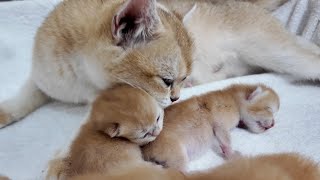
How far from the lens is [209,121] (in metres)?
1.60

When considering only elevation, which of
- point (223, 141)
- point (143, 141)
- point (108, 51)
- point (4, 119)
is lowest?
point (4, 119)

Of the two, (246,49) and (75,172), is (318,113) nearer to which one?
(246,49)

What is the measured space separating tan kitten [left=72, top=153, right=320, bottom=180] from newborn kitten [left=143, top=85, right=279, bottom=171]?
0.28 meters

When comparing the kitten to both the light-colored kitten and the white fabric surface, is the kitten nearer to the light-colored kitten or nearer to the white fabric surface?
the white fabric surface

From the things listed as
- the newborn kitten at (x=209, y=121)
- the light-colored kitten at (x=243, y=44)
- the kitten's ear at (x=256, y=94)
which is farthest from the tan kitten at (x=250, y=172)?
the light-colored kitten at (x=243, y=44)

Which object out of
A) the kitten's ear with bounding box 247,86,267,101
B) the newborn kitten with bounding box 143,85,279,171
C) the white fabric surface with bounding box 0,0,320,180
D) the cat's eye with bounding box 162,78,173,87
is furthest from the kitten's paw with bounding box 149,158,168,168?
the kitten's ear with bounding box 247,86,267,101

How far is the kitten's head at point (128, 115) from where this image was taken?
1332 millimetres

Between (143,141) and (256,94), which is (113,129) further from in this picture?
(256,94)

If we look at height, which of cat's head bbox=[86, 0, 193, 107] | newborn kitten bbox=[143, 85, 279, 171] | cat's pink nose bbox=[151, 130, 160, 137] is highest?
cat's head bbox=[86, 0, 193, 107]

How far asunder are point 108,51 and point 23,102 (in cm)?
53

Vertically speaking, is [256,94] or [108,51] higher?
[108,51]

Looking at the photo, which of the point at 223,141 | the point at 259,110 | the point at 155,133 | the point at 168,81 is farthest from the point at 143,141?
the point at 259,110

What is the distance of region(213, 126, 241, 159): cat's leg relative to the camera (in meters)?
1.59

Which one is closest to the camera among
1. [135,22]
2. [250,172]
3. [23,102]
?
[250,172]
